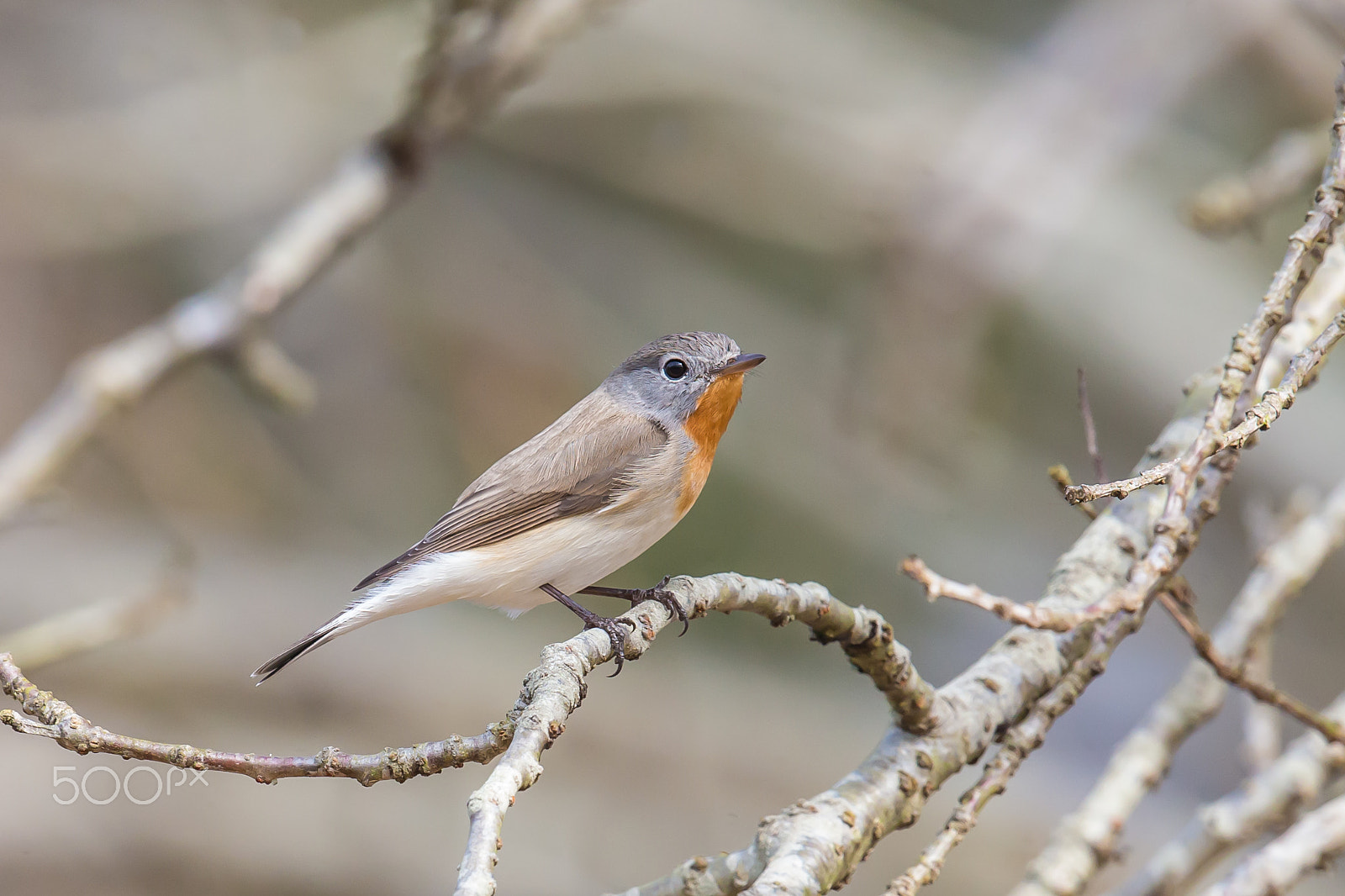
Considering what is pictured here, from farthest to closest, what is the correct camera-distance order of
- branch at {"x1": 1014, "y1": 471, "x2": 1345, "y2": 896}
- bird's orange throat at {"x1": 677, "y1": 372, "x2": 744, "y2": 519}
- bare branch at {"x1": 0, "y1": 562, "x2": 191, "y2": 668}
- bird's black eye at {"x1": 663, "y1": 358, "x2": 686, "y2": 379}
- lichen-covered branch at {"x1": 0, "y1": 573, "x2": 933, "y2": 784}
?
bare branch at {"x1": 0, "y1": 562, "x2": 191, "y2": 668}
bird's black eye at {"x1": 663, "y1": 358, "x2": 686, "y2": 379}
bird's orange throat at {"x1": 677, "y1": 372, "x2": 744, "y2": 519}
branch at {"x1": 1014, "y1": 471, "x2": 1345, "y2": 896}
lichen-covered branch at {"x1": 0, "y1": 573, "x2": 933, "y2": 784}

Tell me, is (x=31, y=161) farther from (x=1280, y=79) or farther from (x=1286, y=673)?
(x=1286, y=673)

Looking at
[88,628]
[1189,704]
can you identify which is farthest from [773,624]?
[88,628]

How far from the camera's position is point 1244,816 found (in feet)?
9.86

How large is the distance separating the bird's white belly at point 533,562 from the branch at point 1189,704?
139cm

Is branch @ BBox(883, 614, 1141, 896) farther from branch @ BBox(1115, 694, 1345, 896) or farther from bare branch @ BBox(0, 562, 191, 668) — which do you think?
bare branch @ BBox(0, 562, 191, 668)

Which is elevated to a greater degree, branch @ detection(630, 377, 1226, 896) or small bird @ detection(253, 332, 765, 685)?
small bird @ detection(253, 332, 765, 685)

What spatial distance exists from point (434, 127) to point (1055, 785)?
5.43 metres

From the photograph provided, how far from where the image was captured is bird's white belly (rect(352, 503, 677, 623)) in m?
3.25

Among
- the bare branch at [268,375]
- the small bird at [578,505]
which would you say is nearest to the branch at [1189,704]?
the small bird at [578,505]

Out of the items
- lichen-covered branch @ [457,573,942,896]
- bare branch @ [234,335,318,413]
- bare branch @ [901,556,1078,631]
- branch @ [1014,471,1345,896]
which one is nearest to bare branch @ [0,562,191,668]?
bare branch @ [234,335,318,413]

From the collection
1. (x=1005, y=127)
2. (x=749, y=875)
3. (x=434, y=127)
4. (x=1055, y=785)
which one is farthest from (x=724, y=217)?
(x=749, y=875)

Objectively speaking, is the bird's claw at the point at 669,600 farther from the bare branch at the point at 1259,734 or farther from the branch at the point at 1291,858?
the bare branch at the point at 1259,734

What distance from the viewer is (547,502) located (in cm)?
344

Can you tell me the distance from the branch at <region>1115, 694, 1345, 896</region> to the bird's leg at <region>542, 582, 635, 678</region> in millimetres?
1585
